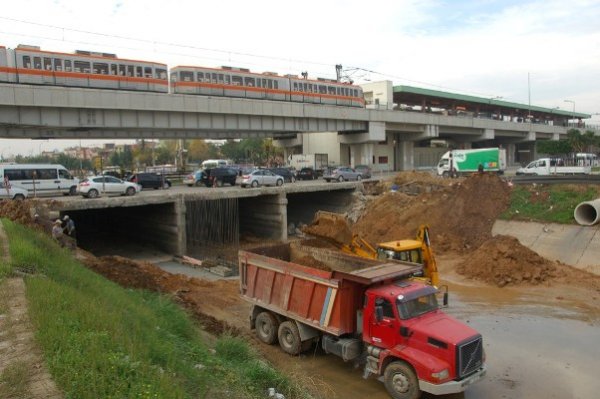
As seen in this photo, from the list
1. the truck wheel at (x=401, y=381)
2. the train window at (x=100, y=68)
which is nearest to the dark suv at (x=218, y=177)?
the train window at (x=100, y=68)

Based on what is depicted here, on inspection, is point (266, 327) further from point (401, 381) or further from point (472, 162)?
point (472, 162)

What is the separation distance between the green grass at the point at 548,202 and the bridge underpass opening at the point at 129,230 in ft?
66.0

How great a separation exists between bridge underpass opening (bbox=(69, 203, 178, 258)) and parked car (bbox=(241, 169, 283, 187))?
722 cm

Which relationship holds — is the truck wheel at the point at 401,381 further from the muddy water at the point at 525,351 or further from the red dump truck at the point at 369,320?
the muddy water at the point at 525,351

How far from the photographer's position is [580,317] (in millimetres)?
16172

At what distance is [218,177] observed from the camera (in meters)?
39.3

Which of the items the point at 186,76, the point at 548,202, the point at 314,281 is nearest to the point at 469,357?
the point at 314,281

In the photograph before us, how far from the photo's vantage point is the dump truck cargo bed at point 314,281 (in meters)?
10.7

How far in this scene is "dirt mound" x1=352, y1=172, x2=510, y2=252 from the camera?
88.1 feet

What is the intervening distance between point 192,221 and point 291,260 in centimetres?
1856

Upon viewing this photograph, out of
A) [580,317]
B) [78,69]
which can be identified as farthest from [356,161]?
[580,317]

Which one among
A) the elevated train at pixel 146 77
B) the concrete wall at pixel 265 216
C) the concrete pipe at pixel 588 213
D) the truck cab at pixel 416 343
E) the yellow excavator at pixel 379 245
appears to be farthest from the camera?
the concrete wall at pixel 265 216

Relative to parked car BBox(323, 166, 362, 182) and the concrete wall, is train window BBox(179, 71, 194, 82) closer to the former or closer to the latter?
the concrete wall

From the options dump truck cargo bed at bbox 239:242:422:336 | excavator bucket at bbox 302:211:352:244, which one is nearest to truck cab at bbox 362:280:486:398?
dump truck cargo bed at bbox 239:242:422:336
